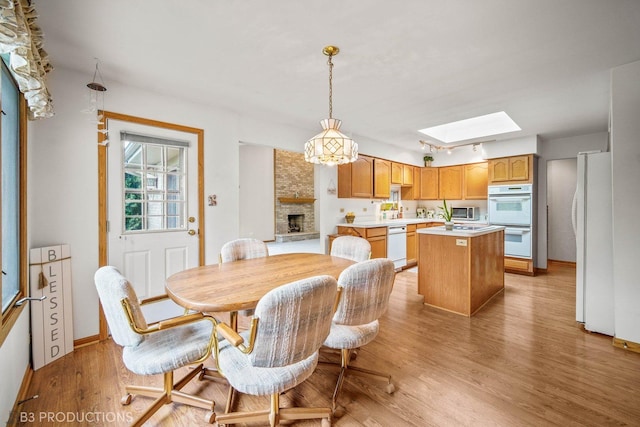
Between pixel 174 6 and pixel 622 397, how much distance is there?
12.5 feet

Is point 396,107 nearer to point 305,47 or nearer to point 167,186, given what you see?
point 305,47

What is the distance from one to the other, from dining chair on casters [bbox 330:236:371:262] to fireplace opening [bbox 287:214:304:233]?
5.76 meters

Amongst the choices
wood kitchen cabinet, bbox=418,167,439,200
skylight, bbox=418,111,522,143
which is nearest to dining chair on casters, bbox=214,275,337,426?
skylight, bbox=418,111,522,143

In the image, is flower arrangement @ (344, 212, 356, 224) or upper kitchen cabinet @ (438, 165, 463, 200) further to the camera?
upper kitchen cabinet @ (438, 165, 463, 200)

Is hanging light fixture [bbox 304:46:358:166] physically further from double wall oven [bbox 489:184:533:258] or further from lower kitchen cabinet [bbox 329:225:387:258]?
double wall oven [bbox 489:184:533:258]

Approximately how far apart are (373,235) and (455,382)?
8.91 feet

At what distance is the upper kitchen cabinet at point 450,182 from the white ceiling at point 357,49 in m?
2.59

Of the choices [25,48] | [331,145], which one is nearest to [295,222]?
[331,145]

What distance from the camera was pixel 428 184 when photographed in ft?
21.0

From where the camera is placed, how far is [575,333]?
2.67 meters

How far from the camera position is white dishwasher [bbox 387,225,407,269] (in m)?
4.91

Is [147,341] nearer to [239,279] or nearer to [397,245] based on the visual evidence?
[239,279]

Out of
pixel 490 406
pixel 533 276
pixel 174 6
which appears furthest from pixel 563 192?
pixel 174 6

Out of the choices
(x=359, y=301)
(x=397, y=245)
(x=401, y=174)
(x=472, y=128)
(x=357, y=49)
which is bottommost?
(x=397, y=245)
